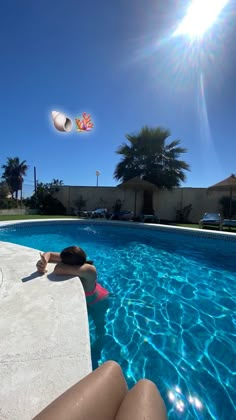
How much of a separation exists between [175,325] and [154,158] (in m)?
13.8

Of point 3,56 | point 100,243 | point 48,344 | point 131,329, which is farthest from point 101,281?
point 3,56

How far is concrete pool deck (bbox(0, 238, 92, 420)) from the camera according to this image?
4.11ft

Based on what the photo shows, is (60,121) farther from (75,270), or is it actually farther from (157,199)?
(157,199)

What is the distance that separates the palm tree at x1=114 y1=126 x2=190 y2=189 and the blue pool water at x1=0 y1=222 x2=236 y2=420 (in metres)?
9.02

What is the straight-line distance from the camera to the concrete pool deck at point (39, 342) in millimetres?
1254

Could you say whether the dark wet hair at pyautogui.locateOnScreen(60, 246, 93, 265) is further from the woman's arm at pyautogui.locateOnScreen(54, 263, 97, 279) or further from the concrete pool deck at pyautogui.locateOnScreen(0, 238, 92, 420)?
the concrete pool deck at pyautogui.locateOnScreen(0, 238, 92, 420)

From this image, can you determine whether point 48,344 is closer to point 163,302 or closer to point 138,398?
point 138,398

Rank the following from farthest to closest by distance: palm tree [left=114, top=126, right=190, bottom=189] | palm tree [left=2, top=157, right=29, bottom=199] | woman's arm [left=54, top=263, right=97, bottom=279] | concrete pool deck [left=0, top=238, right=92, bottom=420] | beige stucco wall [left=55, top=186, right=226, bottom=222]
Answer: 1. palm tree [left=2, top=157, right=29, bottom=199]
2. beige stucco wall [left=55, top=186, right=226, bottom=222]
3. palm tree [left=114, top=126, right=190, bottom=189]
4. woman's arm [left=54, top=263, right=97, bottom=279]
5. concrete pool deck [left=0, top=238, right=92, bottom=420]

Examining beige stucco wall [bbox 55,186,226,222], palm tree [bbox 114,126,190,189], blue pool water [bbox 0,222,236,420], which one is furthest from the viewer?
beige stucco wall [bbox 55,186,226,222]

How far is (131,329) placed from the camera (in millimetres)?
2705

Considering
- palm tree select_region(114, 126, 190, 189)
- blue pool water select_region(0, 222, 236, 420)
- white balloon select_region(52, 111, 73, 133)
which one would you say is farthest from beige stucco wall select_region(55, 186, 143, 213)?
white balloon select_region(52, 111, 73, 133)

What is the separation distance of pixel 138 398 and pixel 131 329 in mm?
1735

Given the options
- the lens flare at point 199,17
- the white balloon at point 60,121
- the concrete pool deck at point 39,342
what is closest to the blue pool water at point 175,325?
the concrete pool deck at point 39,342

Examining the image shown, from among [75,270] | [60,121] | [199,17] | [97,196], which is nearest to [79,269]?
[75,270]
